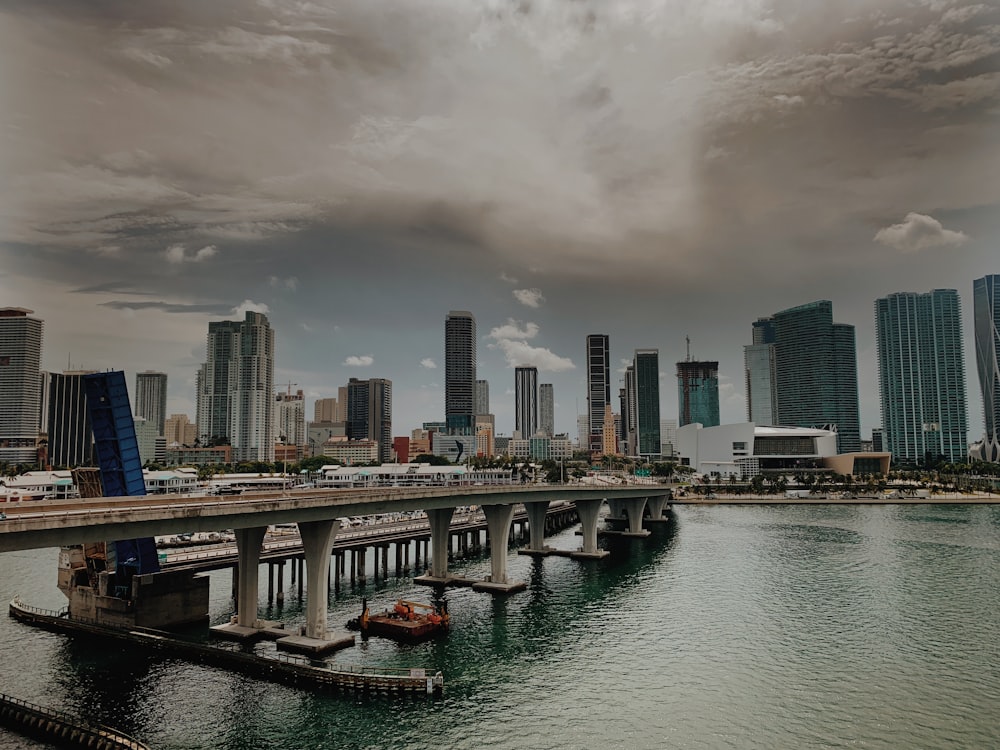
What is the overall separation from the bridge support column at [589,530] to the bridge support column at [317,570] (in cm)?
6333

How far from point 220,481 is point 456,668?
12562 cm

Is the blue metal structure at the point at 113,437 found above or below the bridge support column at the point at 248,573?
above

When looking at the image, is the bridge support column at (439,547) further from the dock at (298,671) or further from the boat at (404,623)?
the dock at (298,671)

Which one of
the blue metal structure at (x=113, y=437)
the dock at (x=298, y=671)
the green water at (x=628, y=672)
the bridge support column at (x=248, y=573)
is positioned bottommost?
the green water at (x=628, y=672)

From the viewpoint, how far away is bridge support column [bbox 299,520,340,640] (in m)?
57.2

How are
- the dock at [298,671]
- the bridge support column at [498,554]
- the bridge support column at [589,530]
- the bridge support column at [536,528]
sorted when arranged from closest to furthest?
the dock at [298,671], the bridge support column at [498,554], the bridge support column at [589,530], the bridge support column at [536,528]

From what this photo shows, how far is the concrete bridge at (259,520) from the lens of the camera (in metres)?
39.7

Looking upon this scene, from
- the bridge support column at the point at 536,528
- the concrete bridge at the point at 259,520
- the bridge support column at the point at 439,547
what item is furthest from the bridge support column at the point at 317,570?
the bridge support column at the point at 536,528

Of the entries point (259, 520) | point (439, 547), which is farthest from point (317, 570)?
point (439, 547)

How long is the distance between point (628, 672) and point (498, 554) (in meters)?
34.1

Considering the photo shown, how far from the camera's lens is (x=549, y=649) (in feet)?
198

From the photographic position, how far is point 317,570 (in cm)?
5753

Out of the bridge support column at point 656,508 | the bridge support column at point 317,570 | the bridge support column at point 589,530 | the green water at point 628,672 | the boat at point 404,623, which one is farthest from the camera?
the bridge support column at point 656,508

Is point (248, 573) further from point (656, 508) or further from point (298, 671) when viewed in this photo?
point (656, 508)
